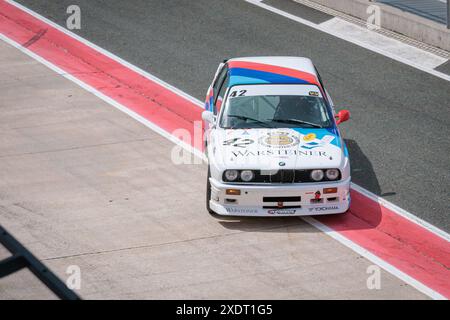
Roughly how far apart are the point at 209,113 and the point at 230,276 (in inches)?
118

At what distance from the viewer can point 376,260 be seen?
10344 millimetres

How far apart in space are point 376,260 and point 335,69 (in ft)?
23.3

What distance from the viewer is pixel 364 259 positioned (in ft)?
33.9

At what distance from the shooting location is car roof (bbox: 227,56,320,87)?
12.2m

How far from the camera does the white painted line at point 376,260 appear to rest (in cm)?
972

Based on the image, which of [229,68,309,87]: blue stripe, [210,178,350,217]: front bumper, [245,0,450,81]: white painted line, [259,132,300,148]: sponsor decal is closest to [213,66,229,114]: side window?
[229,68,309,87]: blue stripe

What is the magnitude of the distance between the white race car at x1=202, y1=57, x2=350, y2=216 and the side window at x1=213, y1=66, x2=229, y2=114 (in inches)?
10.2

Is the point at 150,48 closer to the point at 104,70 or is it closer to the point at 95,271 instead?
the point at 104,70

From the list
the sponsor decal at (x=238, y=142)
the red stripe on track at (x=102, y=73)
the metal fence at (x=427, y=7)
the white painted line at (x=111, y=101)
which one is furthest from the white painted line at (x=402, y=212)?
the metal fence at (x=427, y=7)

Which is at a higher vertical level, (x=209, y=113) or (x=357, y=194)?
(x=209, y=113)

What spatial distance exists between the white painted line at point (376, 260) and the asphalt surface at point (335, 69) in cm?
142

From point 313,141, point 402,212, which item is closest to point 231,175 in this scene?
point 313,141

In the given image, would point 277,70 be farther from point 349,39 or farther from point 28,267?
point 28,267
